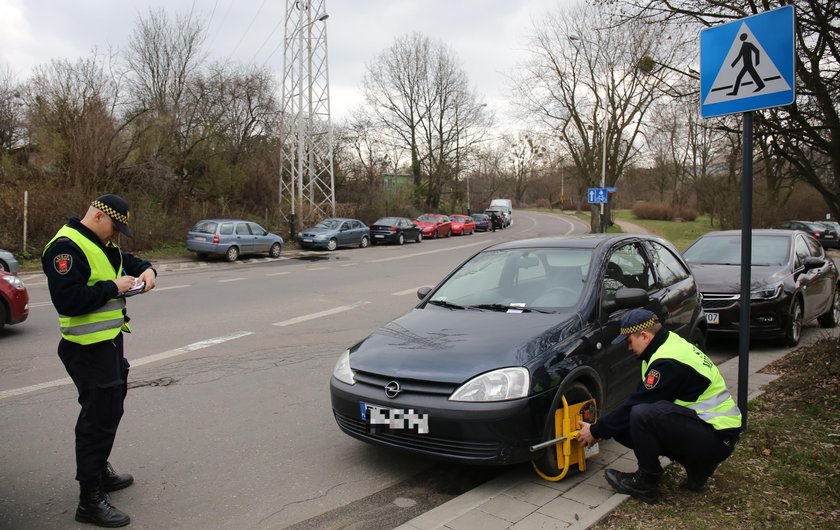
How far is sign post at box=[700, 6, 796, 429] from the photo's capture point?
3.89 meters

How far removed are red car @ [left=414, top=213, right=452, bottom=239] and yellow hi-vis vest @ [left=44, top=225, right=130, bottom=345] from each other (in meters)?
35.1

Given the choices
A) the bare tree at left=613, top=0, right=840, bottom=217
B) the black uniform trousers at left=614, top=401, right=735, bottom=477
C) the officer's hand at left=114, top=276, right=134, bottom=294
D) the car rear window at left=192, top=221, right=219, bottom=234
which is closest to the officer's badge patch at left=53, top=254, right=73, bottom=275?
the officer's hand at left=114, top=276, right=134, bottom=294

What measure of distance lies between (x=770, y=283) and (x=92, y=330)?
320 inches

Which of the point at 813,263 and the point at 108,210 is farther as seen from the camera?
the point at 813,263

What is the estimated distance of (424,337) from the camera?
4316 mm

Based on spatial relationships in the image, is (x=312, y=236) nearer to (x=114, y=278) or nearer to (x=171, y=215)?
(x=171, y=215)

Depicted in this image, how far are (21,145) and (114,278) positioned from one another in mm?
25646

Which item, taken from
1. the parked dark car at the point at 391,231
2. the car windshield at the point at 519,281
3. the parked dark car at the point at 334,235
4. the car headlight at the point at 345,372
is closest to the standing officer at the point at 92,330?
the car headlight at the point at 345,372

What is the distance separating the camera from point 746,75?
4078 mm

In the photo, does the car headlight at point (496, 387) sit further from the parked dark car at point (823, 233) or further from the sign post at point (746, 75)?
the parked dark car at point (823, 233)

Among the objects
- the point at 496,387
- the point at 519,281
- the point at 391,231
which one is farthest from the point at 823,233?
the point at 496,387

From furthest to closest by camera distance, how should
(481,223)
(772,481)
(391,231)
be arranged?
(481,223) → (391,231) → (772,481)

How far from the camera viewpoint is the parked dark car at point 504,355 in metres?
3.68

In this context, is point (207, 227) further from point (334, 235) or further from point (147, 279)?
point (147, 279)
